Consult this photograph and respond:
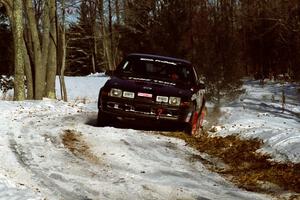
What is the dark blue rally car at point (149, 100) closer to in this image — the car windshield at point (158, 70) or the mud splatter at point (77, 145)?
the car windshield at point (158, 70)

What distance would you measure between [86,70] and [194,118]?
5332 centimetres

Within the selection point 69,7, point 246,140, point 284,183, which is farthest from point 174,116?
point 69,7

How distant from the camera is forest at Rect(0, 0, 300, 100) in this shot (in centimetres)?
1971

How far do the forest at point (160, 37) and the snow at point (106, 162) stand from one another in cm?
741

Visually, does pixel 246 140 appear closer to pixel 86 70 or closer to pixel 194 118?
pixel 194 118

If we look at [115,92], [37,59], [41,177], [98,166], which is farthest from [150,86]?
[37,59]

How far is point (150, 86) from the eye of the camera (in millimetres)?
10812

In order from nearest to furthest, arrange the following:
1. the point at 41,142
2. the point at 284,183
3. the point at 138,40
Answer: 1. the point at 284,183
2. the point at 41,142
3. the point at 138,40

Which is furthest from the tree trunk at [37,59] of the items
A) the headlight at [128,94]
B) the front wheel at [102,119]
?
the headlight at [128,94]

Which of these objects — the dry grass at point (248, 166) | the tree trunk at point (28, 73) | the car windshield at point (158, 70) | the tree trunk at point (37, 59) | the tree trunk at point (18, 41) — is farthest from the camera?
the tree trunk at point (28, 73)

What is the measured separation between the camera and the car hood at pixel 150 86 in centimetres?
1069

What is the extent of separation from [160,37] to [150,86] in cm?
2350

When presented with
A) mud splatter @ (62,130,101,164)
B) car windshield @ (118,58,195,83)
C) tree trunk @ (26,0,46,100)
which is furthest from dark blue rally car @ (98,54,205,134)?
tree trunk @ (26,0,46,100)

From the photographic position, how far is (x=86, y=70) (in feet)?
209
